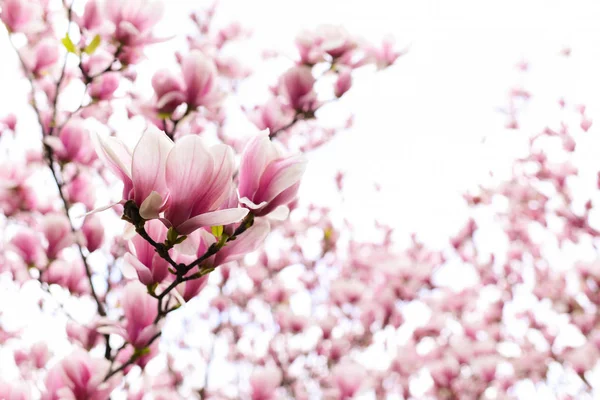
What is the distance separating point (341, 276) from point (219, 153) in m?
4.34

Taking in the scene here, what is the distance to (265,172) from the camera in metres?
0.81

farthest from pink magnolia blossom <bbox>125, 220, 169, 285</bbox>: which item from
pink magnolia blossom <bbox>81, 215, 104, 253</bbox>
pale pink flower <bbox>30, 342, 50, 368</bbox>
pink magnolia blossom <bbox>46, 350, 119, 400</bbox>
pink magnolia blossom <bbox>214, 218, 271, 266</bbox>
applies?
pale pink flower <bbox>30, 342, 50, 368</bbox>

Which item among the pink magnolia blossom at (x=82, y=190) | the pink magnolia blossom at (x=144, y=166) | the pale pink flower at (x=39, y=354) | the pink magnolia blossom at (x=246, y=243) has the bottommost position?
the pale pink flower at (x=39, y=354)

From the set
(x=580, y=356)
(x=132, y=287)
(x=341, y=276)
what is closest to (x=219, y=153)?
(x=132, y=287)

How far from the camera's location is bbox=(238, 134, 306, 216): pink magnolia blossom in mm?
801

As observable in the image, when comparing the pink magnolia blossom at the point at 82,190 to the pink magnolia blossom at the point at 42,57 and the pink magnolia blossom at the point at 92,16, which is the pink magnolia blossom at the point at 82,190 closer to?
the pink magnolia blossom at the point at 42,57

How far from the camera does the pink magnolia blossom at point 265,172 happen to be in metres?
0.80

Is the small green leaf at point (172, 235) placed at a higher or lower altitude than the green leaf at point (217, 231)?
higher

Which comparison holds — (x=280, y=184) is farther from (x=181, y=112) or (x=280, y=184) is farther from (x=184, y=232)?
(x=181, y=112)

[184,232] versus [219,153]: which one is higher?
[219,153]

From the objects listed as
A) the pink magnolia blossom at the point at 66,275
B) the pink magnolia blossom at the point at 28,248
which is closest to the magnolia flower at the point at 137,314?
the pink magnolia blossom at the point at 66,275

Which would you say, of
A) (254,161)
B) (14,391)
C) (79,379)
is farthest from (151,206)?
(14,391)

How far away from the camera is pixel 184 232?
2.50 feet

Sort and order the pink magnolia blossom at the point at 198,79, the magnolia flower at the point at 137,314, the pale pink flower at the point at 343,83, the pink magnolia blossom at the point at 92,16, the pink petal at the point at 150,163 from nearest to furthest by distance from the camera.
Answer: the pink petal at the point at 150,163, the magnolia flower at the point at 137,314, the pink magnolia blossom at the point at 198,79, the pink magnolia blossom at the point at 92,16, the pale pink flower at the point at 343,83
